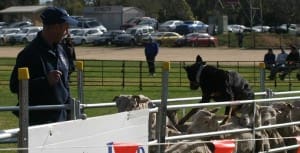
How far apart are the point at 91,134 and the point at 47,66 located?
2.49ft

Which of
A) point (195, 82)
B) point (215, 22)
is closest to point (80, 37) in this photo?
point (215, 22)

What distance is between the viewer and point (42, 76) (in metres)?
6.02

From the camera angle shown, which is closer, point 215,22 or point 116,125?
point 116,125

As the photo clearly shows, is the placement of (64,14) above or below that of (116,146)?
above

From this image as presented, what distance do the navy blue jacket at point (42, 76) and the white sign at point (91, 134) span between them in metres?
0.52

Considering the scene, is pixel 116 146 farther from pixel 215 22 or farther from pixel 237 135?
pixel 215 22

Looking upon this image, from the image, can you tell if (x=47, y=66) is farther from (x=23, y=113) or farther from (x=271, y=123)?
(x=271, y=123)

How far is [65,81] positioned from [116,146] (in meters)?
0.80

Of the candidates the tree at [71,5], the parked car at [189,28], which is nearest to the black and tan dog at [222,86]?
the parked car at [189,28]

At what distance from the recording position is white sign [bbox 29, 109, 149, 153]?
16.8 ft

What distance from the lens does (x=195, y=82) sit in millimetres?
11125

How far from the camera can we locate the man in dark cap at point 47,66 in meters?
5.98

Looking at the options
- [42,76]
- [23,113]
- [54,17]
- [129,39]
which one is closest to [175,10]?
[129,39]

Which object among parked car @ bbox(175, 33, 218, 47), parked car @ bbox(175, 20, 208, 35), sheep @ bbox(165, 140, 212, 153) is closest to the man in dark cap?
sheep @ bbox(165, 140, 212, 153)
